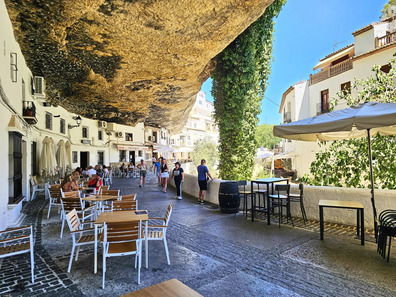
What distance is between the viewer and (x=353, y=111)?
13.8ft

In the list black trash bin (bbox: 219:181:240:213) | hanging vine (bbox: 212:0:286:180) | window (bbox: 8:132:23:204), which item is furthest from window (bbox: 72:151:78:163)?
black trash bin (bbox: 219:181:240:213)

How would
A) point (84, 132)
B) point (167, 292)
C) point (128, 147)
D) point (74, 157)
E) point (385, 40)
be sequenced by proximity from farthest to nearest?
point (128, 147)
point (84, 132)
point (74, 157)
point (385, 40)
point (167, 292)

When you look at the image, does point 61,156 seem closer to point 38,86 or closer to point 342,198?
point 38,86

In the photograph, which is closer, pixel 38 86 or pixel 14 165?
pixel 14 165

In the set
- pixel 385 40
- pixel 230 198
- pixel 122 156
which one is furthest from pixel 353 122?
pixel 122 156

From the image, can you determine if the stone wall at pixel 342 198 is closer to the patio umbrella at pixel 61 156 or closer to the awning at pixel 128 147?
the patio umbrella at pixel 61 156

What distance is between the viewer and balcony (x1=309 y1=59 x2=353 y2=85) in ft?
58.1

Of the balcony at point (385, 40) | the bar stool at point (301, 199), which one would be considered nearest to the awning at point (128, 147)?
the bar stool at point (301, 199)

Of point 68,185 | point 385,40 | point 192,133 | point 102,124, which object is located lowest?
point 68,185

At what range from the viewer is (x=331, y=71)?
19.4 meters

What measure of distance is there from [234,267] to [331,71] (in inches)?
821

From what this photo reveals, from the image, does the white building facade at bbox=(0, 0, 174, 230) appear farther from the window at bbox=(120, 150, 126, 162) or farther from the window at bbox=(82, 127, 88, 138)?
the window at bbox=(120, 150, 126, 162)

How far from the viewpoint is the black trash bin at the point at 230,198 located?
6738mm

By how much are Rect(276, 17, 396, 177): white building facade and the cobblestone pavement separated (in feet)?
32.5
